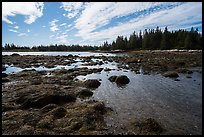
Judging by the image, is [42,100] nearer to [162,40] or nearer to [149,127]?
[149,127]

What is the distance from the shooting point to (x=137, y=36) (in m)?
148

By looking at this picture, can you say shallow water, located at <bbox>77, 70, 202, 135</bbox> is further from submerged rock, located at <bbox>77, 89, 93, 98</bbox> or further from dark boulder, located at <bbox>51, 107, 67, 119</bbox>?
dark boulder, located at <bbox>51, 107, 67, 119</bbox>

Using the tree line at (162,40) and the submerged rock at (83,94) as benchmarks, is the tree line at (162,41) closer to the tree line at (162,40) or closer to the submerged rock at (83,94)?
the tree line at (162,40)

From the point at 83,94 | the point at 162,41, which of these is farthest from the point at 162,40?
the point at 83,94

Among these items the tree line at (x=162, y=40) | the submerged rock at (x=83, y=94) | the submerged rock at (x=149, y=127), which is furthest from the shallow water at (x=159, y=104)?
the tree line at (x=162, y=40)

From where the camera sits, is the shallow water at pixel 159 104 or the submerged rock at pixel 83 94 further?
the submerged rock at pixel 83 94

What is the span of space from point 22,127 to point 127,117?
7.61m

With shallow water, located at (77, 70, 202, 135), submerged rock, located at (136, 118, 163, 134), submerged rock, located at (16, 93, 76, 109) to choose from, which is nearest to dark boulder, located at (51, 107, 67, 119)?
submerged rock, located at (16, 93, 76, 109)

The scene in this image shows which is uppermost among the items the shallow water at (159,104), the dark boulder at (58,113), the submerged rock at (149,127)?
the dark boulder at (58,113)

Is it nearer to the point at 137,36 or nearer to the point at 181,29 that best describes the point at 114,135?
the point at 181,29

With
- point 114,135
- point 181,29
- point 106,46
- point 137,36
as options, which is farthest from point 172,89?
point 106,46

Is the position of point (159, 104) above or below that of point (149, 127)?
below

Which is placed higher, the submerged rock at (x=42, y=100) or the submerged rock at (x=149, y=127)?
the submerged rock at (x=42, y=100)

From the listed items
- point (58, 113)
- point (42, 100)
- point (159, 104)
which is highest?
point (42, 100)
